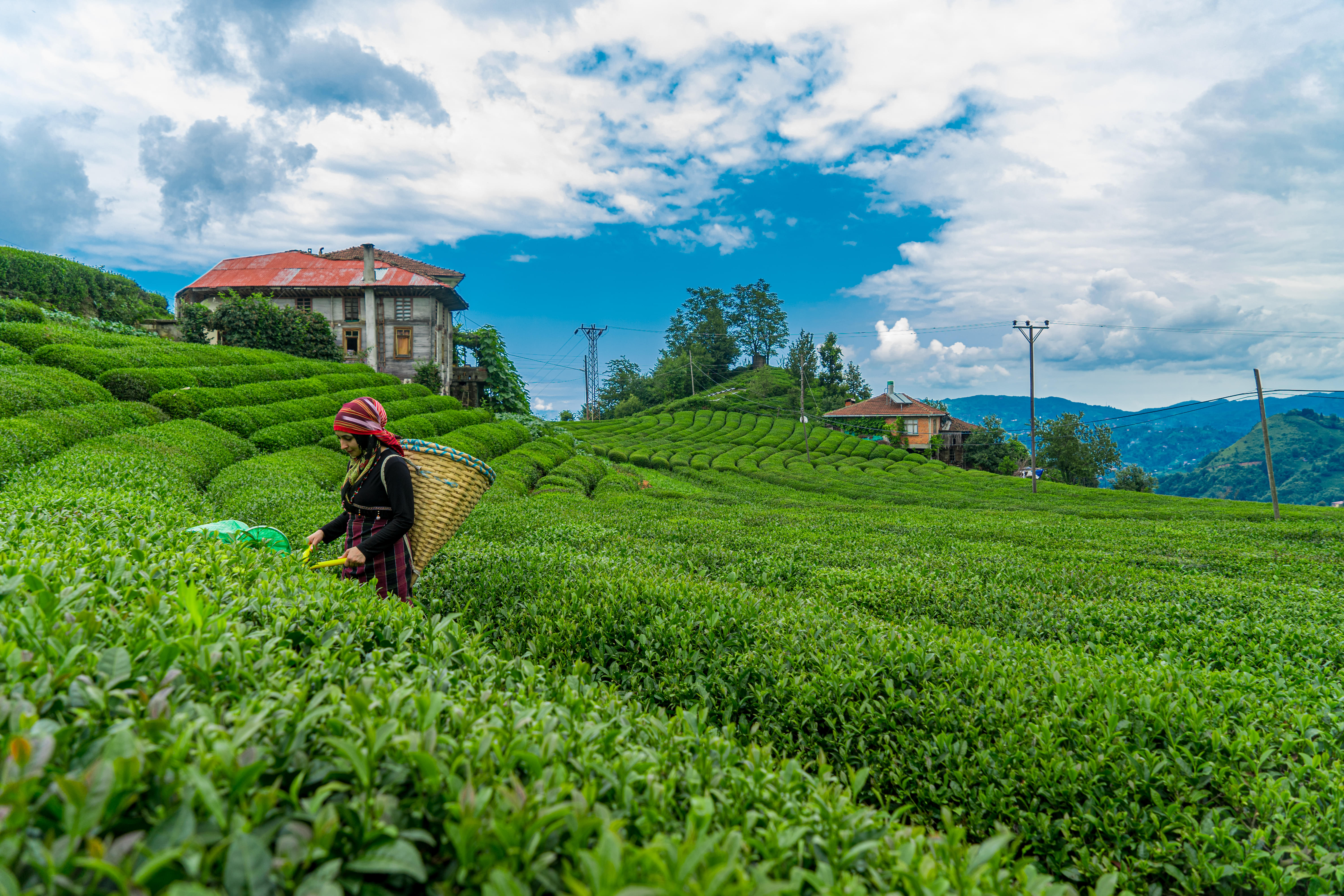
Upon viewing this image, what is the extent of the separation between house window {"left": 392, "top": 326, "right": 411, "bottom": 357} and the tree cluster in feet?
9.27

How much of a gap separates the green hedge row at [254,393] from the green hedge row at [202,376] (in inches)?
10.8

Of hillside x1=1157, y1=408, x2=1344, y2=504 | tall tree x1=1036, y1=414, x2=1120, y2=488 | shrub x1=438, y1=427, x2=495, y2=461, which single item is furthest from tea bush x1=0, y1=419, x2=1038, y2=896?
hillside x1=1157, y1=408, x2=1344, y2=504

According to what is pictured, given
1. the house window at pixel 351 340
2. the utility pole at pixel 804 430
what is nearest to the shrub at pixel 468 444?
the house window at pixel 351 340

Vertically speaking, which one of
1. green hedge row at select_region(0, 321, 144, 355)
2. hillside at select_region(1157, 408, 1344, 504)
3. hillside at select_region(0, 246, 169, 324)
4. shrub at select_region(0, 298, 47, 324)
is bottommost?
Answer: hillside at select_region(1157, 408, 1344, 504)

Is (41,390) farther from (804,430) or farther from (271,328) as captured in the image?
(804,430)

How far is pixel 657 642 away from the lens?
14.0ft

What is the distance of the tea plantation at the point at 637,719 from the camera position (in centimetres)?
→ 129

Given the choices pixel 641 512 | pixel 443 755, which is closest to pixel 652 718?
pixel 443 755

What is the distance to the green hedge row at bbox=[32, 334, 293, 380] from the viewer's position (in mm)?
15977

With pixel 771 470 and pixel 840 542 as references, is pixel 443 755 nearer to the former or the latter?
pixel 840 542

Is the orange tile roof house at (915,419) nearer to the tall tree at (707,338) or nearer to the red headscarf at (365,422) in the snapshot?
the tall tree at (707,338)

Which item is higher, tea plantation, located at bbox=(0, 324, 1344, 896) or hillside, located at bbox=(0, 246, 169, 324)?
hillside, located at bbox=(0, 246, 169, 324)

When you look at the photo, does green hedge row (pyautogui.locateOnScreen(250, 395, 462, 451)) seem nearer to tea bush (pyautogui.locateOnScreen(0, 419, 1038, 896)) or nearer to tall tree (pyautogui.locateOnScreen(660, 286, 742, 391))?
tea bush (pyautogui.locateOnScreen(0, 419, 1038, 896))

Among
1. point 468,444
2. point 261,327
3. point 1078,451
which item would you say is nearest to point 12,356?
point 468,444
